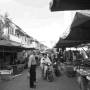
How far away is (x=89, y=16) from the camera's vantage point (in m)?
4.52

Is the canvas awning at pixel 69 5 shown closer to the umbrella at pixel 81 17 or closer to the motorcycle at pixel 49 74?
the umbrella at pixel 81 17

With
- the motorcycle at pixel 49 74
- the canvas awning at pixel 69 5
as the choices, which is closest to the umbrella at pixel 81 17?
the canvas awning at pixel 69 5

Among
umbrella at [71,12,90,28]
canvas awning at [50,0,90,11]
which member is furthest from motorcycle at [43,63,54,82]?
canvas awning at [50,0,90,11]

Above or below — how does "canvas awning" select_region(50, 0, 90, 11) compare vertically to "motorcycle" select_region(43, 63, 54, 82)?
above

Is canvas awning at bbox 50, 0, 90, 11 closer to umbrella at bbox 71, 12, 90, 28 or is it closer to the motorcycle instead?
umbrella at bbox 71, 12, 90, 28

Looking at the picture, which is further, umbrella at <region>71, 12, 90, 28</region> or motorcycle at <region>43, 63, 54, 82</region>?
motorcycle at <region>43, 63, 54, 82</region>

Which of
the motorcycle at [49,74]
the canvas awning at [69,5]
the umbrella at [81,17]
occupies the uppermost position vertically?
the canvas awning at [69,5]

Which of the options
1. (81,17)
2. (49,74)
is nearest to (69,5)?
(81,17)

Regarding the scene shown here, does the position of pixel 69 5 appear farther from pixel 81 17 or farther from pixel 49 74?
pixel 49 74

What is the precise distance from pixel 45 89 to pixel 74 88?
4.79ft

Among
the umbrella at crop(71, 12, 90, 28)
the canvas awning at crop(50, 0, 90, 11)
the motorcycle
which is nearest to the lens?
the canvas awning at crop(50, 0, 90, 11)

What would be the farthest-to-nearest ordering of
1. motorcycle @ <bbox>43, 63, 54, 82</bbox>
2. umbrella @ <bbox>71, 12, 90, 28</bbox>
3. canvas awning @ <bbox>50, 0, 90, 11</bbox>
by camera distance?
motorcycle @ <bbox>43, 63, 54, 82</bbox> < umbrella @ <bbox>71, 12, 90, 28</bbox> < canvas awning @ <bbox>50, 0, 90, 11</bbox>

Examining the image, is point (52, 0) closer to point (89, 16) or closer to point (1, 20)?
point (89, 16)

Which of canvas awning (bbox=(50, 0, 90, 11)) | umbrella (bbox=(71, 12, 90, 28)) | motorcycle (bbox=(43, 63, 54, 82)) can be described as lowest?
motorcycle (bbox=(43, 63, 54, 82))
